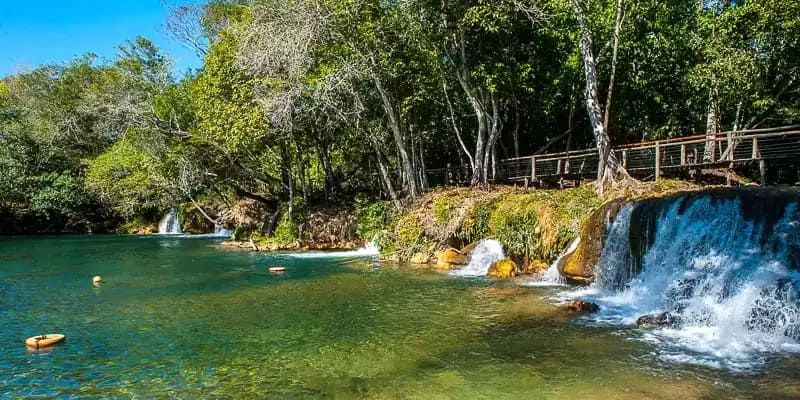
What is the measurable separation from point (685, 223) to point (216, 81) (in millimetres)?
19333

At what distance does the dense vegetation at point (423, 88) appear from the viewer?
20781 millimetres

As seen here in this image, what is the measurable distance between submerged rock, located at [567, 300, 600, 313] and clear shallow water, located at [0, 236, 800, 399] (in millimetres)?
445

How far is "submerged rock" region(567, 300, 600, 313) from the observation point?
11.5 meters

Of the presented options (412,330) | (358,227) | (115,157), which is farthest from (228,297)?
(115,157)

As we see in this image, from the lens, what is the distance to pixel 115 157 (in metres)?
36.0

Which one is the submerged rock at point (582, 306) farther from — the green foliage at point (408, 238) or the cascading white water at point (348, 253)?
the cascading white water at point (348, 253)

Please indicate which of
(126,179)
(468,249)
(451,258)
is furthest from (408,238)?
(126,179)

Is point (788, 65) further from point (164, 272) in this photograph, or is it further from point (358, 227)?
point (164, 272)

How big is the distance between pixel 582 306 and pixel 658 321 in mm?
1558

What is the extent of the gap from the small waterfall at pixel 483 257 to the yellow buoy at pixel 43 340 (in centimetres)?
1016

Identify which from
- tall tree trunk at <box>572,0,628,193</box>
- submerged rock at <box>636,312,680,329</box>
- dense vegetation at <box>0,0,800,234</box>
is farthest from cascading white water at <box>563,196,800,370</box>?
dense vegetation at <box>0,0,800,234</box>

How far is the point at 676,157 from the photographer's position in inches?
869

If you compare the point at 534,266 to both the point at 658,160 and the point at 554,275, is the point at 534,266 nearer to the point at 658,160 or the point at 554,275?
the point at 554,275

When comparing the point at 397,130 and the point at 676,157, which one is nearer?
the point at 676,157
